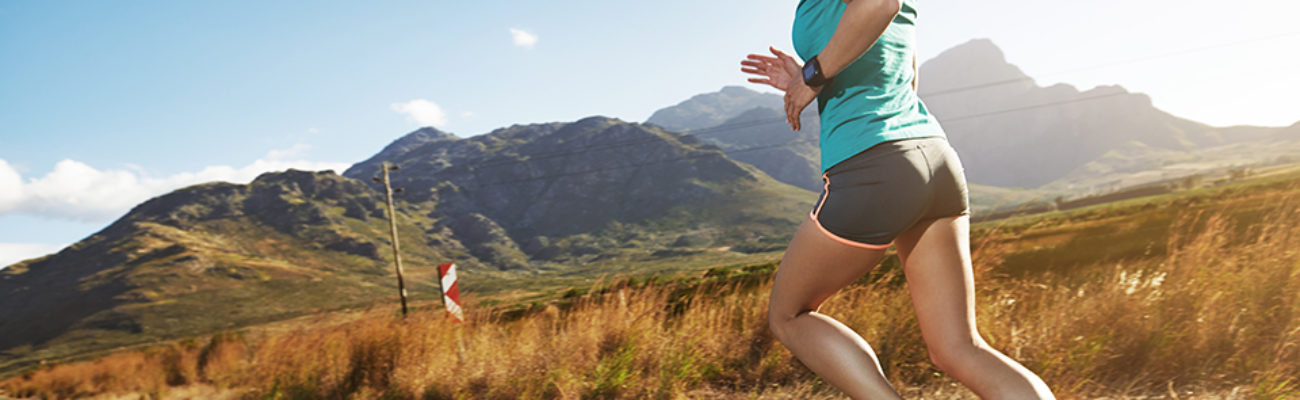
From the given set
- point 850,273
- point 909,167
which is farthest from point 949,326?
point 909,167

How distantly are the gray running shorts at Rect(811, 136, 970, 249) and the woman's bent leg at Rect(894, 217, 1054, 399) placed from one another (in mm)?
93

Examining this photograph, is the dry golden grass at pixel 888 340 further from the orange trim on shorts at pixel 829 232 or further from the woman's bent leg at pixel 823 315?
the orange trim on shorts at pixel 829 232

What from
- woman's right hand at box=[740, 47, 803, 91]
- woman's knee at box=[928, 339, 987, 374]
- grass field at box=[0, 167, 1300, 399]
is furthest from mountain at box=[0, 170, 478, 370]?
woman's knee at box=[928, 339, 987, 374]

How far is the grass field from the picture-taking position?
9.24ft

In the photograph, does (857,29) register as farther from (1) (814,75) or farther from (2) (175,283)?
(2) (175,283)

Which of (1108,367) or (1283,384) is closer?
(1283,384)

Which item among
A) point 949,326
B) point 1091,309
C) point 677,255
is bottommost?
point 677,255

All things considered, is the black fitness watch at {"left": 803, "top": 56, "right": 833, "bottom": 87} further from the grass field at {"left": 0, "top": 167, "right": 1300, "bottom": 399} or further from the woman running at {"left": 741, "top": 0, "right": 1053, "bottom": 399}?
the grass field at {"left": 0, "top": 167, "right": 1300, "bottom": 399}

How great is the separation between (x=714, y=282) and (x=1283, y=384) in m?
3.18

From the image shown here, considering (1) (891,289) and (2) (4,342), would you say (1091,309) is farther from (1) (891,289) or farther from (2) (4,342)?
(2) (4,342)

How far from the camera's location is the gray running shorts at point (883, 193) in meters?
1.22

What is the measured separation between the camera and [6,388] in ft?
94.7

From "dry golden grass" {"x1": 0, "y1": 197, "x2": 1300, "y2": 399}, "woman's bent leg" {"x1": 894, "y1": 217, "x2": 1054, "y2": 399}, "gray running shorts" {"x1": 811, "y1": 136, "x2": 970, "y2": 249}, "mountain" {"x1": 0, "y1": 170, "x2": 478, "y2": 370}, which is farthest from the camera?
"mountain" {"x1": 0, "y1": 170, "x2": 478, "y2": 370}

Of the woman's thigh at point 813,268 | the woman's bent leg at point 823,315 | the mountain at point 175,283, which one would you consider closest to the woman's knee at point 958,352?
the woman's bent leg at point 823,315
